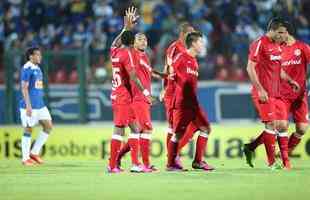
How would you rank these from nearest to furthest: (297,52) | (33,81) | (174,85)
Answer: (174,85) < (297,52) < (33,81)

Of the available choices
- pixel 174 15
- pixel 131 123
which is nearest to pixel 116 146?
pixel 131 123

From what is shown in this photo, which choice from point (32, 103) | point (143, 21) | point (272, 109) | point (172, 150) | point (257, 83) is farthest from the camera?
point (143, 21)

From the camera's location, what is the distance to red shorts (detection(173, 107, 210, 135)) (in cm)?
1466

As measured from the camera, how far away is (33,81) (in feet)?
57.8

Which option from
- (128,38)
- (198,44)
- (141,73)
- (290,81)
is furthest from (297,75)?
(128,38)

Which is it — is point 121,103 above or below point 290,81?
below

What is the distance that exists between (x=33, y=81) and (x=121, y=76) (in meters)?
3.53

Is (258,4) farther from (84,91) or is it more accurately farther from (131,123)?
(131,123)

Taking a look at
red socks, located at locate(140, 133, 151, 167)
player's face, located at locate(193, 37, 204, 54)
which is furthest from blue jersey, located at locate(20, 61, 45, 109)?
player's face, located at locate(193, 37, 204, 54)

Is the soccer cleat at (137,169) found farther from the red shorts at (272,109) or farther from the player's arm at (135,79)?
the red shorts at (272,109)

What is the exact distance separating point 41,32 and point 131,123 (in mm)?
10974

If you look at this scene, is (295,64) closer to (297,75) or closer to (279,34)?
(297,75)

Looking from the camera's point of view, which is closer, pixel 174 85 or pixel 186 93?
pixel 186 93

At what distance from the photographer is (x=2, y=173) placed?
15.2 meters
